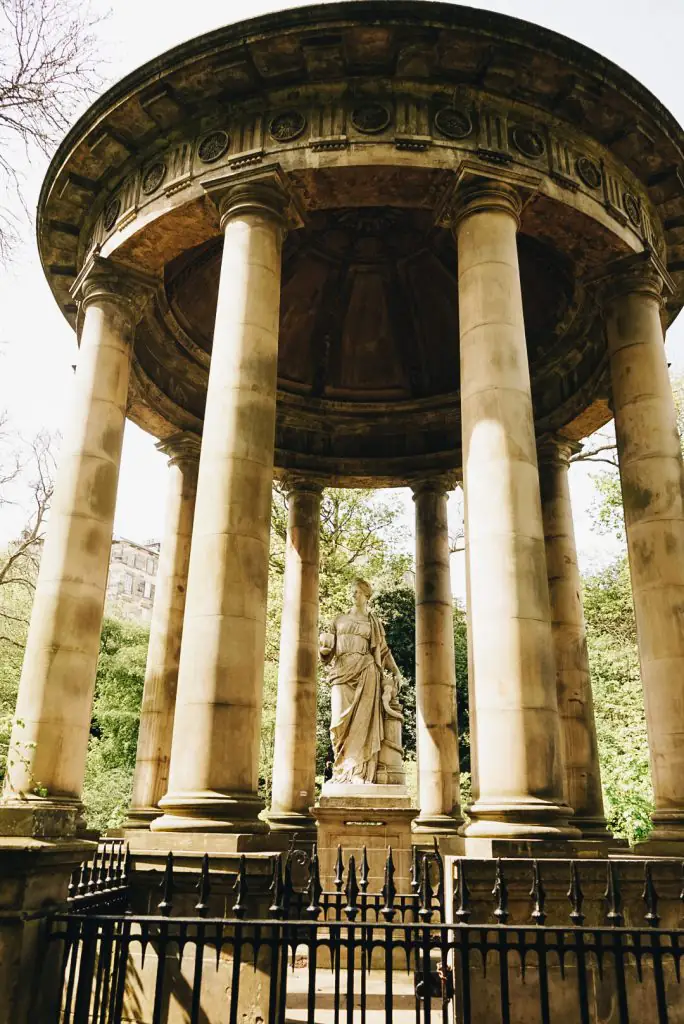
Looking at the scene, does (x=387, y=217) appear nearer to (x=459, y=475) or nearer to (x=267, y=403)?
(x=459, y=475)

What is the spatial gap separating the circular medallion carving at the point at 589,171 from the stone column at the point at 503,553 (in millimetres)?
2631

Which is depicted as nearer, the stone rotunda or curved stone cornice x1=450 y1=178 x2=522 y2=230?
the stone rotunda

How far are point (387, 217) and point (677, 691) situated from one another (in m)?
17.2

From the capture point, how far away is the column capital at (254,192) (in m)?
16.1

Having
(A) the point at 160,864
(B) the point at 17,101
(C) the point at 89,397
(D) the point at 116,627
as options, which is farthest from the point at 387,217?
(D) the point at 116,627

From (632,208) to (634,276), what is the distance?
6.03 ft

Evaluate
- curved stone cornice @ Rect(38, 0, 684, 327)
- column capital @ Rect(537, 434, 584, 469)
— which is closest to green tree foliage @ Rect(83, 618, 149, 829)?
column capital @ Rect(537, 434, 584, 469)

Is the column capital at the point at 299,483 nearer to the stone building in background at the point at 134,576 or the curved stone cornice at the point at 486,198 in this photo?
the curved stone cornice at the point at 486,198

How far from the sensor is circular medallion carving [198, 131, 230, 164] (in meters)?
17.0

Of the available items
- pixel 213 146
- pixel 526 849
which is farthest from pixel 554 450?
pixel 526 849

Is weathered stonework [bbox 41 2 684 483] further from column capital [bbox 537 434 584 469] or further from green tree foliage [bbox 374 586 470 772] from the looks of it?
green tree foliage [bbox 374 586 470 772]

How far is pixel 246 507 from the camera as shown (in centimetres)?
1372

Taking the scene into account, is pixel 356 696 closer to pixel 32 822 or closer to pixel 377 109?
pixel 32 822

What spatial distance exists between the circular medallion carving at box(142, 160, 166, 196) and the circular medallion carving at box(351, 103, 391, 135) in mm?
4687
